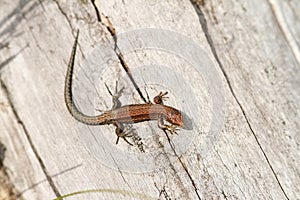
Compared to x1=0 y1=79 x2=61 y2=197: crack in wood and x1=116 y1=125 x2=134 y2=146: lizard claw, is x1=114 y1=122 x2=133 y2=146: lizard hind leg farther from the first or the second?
x1=0 y1=79 x2=61 y2=197: crack in wood

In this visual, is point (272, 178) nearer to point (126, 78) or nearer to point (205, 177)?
point (205, 177)

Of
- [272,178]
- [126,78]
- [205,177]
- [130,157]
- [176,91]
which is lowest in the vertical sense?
[272,178]

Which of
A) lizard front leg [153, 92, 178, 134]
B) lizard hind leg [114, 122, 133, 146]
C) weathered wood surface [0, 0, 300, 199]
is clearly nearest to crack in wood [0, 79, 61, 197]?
weathered wood surface [0, 0, 300, 199]

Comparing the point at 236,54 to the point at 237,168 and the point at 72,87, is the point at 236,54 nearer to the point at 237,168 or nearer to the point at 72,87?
the point at 237,168

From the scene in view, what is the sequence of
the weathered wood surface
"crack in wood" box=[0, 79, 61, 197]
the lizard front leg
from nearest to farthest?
the weathered wood surface < the lizard front leg < "crack in wood" box=[0, 79, 61, 197]

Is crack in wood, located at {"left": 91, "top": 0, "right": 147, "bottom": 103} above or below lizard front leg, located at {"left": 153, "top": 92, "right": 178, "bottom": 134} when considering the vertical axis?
above

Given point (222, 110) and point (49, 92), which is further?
point (49, 92)

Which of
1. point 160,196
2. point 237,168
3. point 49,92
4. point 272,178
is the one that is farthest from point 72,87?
point 272,178

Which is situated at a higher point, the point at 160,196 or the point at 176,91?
the point at 176,91
